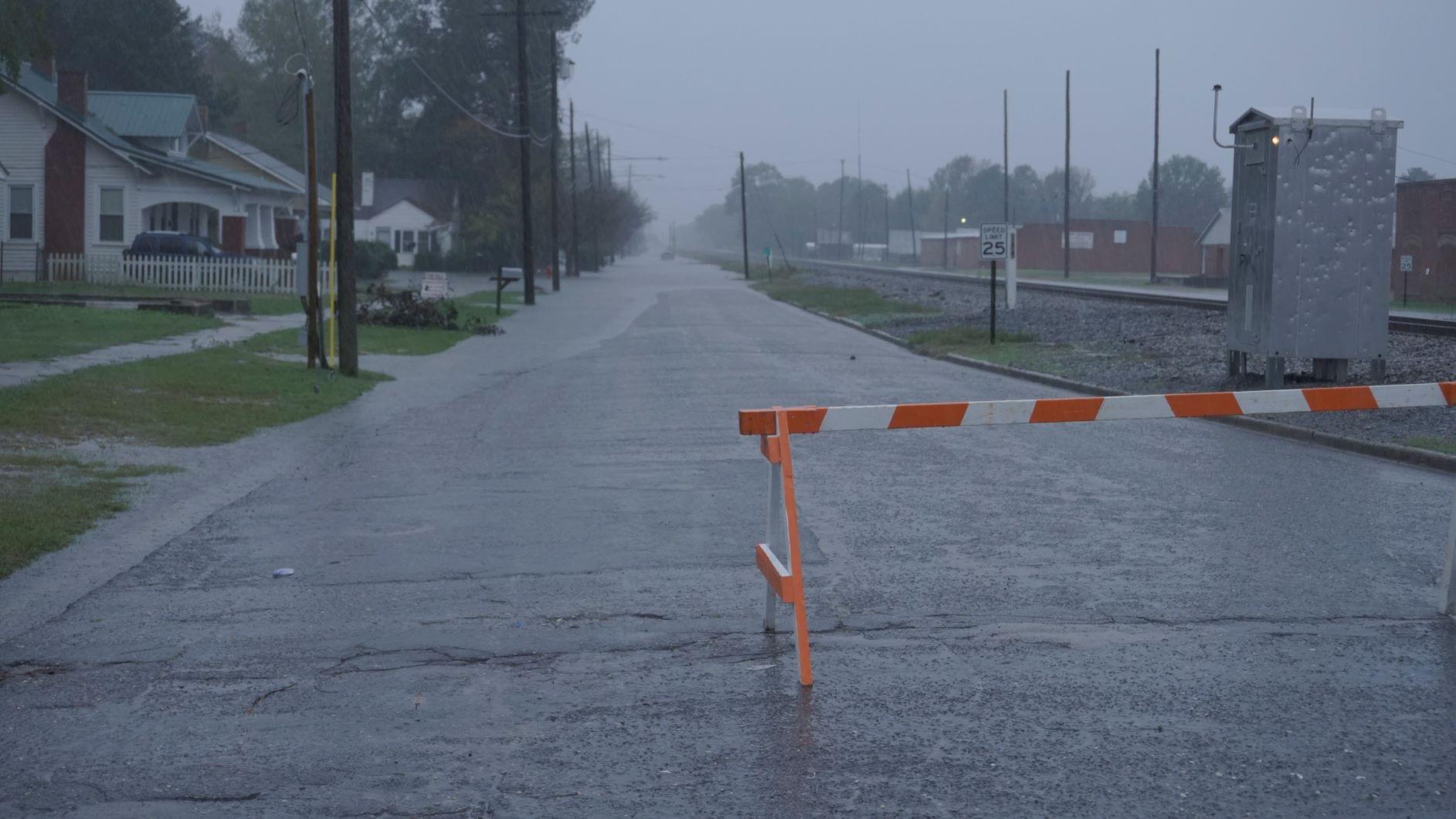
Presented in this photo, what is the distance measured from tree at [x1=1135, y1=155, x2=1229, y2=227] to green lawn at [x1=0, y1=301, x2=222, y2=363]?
107018mm

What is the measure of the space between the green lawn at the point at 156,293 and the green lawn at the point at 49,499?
21.1 metres

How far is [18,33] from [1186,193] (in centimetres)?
12931

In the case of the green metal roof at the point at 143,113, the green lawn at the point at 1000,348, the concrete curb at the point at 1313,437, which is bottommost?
the concrete curb at the point at 1313,437

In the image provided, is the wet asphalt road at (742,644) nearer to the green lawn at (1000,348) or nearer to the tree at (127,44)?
the green lawn at (1000,348)

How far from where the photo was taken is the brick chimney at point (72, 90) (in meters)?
43.6

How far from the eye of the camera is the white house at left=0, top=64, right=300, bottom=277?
132 feet

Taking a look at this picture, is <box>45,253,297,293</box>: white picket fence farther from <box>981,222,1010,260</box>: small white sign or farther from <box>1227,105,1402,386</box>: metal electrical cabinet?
<box>1227,105,1402,386</box>: metal electrical cabinet

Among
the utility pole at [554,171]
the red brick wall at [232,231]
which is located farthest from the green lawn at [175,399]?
the utility pole at [554,171]

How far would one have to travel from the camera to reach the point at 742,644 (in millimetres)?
6598

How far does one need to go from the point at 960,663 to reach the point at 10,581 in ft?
17.0

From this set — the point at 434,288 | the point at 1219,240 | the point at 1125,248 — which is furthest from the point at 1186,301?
the point at 1125,248

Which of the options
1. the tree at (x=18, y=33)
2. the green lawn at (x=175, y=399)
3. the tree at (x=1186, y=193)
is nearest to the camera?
the green lawn at (x=175, y=399)

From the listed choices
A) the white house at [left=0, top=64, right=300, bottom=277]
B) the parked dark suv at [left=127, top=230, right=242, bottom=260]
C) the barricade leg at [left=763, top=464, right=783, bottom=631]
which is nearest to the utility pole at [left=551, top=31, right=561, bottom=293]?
the white house at [left=0, top=64, right=300, bottom=277]

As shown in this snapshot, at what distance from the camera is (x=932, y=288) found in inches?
2071
